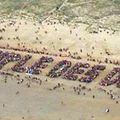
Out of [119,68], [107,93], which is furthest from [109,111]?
[119,68]

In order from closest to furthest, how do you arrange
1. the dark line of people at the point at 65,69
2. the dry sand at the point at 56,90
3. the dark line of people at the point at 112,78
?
the dry sand at the point at 56,90 → the dark line of people at the point at 112,78 → the dark line of people at the point at 65,69

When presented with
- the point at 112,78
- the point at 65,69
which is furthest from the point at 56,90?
the point at 112,78

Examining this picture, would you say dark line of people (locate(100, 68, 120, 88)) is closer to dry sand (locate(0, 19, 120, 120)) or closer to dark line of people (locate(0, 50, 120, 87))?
dark line of people (locate(0, 50, 120, 87))

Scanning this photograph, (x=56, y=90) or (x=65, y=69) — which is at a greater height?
(x=65, y=69)

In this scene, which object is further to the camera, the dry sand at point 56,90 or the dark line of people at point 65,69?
the dark line of people at point 65,69

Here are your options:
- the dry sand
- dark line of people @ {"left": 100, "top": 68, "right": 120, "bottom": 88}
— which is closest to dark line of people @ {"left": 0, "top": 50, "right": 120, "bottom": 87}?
dark line of people @ {"left": 100, "top": 68, "right": 120, "bottom": 88}

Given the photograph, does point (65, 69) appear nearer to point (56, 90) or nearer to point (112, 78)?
point (56, 90)

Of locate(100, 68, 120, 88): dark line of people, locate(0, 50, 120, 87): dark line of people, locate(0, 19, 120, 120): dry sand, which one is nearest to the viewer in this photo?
locate(0, 19, 120, 120): dry sand

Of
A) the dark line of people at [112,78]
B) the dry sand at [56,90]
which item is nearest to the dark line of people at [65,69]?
the dark line of people at [112,78]

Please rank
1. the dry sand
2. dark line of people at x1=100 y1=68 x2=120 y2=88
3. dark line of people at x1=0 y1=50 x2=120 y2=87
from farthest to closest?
dark line of people at x1=0 y1=50 x2=120 y2=87 < dark line of people at x1=100 y1=68 x2=120 y2=88 < the dry sand

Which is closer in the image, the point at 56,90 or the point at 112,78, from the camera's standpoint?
the point at 56,90

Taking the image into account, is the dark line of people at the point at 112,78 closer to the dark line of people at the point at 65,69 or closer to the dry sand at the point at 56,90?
the dark line of people at the point at 65,69
